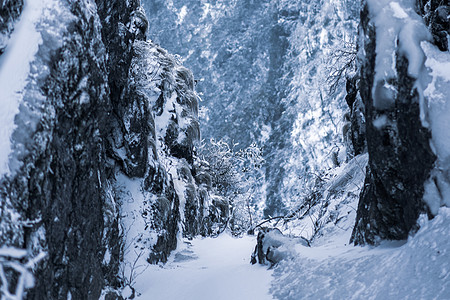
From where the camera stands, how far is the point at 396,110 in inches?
133

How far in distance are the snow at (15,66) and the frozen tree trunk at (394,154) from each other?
9.12 feet

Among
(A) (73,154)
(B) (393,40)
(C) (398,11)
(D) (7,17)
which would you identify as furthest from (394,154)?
(D) (7,17)

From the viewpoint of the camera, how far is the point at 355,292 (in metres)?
3.11

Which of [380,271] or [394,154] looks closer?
[380,271]

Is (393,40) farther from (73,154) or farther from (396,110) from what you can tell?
(73,154)

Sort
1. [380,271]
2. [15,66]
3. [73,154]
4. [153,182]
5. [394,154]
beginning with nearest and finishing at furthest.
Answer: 1. [380,271]
2. [15,66]
3. [394,154]
4. [73,154]
5. [153,182]

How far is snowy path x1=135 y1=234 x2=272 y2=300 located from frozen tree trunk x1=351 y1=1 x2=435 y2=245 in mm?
1347

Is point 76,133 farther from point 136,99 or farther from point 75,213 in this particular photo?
point 136,99

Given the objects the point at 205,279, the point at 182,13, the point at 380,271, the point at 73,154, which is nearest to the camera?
the point at 380,271

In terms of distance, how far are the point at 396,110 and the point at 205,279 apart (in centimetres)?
338

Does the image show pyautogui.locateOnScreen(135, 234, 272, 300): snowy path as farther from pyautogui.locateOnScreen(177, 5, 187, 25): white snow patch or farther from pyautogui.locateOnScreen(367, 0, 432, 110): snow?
pyautogui.locateOnScreen(177, 5, 187, 25): white snow patch

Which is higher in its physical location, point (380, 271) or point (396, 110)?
point (396, 110)

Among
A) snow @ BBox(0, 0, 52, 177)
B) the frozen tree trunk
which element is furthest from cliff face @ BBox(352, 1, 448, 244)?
snow @ BBox(0, 0, 52, 177)

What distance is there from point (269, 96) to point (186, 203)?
5557 centimetres
